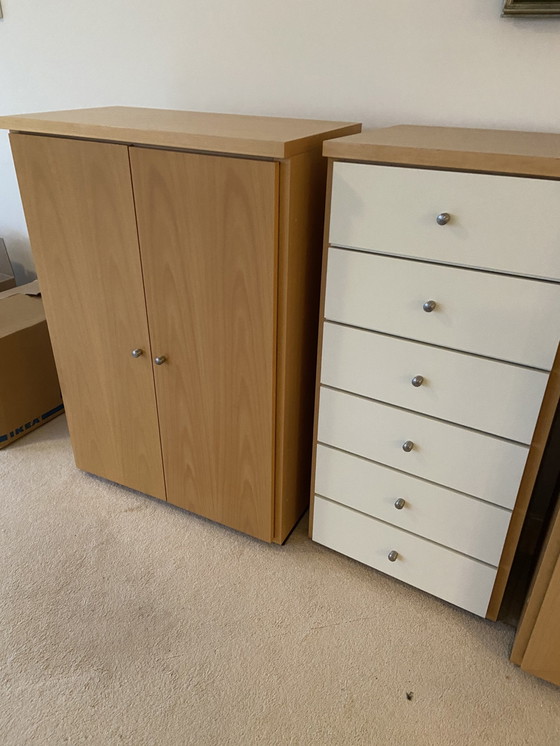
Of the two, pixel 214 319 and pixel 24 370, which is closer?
pixel 214 319

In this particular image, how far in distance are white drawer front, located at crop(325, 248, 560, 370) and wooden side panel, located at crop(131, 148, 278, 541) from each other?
16cm

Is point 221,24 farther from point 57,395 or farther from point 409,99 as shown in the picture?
point 57,395

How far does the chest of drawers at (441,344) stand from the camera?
0.93 m

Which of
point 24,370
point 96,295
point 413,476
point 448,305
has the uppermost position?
point 448,305

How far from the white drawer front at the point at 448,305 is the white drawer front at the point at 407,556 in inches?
20.0

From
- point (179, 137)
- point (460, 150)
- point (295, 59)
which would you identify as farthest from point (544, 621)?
point (295, 59)

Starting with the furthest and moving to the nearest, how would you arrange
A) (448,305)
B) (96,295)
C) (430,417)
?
(96,295)
(430,417)
(448,305)

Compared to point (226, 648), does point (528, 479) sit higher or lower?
higher

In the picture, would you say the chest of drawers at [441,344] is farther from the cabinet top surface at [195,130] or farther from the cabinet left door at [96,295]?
the cabinet left door at [96,295]

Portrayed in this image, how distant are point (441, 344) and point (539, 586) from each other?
52 cm

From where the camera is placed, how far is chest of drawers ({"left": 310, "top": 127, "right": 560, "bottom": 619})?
0.93 metres

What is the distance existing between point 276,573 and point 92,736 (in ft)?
1.77

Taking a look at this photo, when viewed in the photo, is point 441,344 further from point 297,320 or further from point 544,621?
point 544,621

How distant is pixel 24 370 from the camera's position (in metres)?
1.87
